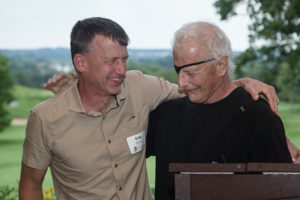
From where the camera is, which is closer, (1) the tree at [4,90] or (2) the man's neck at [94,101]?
(2) the man's neck at [94,101]

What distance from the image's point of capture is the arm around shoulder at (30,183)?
186cm

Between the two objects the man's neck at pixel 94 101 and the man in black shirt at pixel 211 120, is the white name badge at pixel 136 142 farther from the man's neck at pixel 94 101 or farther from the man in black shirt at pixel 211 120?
the man's neck at pixel 94 101

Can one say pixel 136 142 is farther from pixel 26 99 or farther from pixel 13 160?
pixel 26 99

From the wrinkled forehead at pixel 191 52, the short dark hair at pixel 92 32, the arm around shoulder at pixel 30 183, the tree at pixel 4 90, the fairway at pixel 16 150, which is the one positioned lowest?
the fairway at pixel 16 150

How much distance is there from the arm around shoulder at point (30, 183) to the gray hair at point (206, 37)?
2.71ft

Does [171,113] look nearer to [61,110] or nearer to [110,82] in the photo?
[110,82]

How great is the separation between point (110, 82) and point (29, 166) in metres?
0.52

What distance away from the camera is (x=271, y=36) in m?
6.56

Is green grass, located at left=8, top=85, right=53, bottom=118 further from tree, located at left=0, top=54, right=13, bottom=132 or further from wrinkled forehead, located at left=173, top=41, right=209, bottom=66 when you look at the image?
wrinkled forehead, located at left=173, top=41, right=209, bottom=66

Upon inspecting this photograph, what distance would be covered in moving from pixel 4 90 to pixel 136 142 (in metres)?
17.4

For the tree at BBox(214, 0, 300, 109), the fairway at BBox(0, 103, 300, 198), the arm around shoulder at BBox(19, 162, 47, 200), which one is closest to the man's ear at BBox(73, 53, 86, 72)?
the arm around shoulder at BBox(19, 162, 47, 200)

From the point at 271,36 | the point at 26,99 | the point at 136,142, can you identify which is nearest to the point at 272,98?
the point at 136,142

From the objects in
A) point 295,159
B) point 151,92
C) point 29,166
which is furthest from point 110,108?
point 295,159

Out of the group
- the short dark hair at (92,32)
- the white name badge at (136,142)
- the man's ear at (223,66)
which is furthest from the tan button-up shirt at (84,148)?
the man's ear at (223,66)
